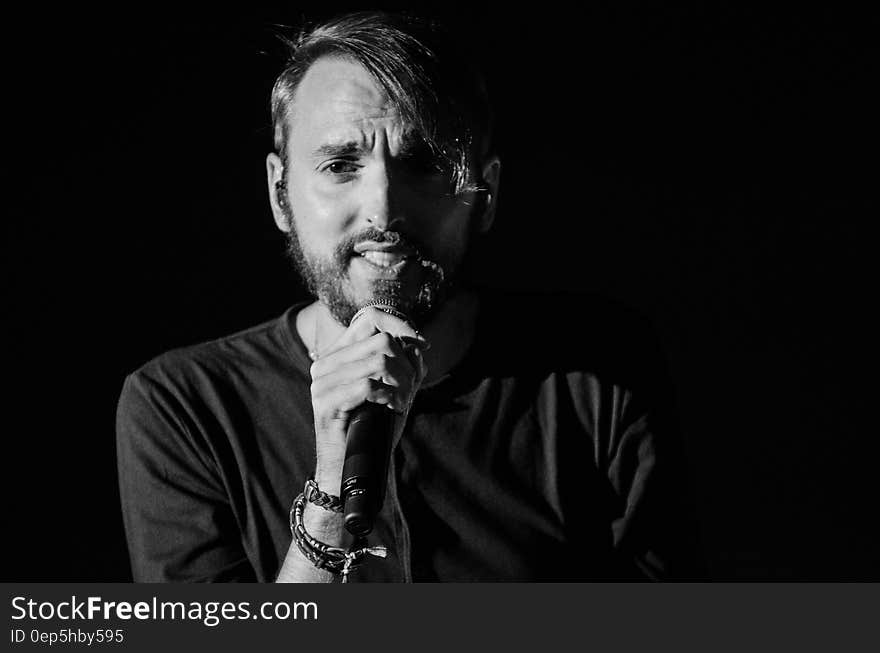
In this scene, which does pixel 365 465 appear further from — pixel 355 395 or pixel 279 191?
pixel 279 191

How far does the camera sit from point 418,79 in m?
1.72

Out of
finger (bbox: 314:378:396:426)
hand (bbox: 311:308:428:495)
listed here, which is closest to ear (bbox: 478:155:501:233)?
hand (bbox: 311:308:428:495)

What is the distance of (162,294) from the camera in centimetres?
256

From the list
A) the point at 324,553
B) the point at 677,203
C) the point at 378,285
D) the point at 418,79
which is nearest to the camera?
the point at 324,553

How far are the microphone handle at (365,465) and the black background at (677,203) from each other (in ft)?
4.51

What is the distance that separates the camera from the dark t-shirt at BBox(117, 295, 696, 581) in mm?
1688

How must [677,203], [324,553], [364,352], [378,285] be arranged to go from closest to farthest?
[364,352]
[324,553]
[378,285]
[677,203]

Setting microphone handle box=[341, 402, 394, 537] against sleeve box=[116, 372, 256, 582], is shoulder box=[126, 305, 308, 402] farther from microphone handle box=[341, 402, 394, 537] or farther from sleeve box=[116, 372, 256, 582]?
microphone handle box=[341, 402, 394, 537]

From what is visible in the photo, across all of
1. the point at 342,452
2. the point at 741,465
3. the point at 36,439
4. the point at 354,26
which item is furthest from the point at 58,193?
the point at 741,465

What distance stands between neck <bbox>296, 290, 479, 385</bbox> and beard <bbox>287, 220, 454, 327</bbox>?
0.08 metres

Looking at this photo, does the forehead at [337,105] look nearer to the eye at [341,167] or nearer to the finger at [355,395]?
the eye at [341,167]

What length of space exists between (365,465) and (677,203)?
175 centimetres

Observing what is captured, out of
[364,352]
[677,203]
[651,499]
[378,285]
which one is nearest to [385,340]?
[364,352]
